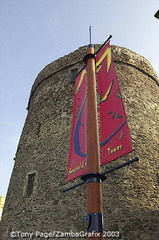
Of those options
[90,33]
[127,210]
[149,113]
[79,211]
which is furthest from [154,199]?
[90,33]

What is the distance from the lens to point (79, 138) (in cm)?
478

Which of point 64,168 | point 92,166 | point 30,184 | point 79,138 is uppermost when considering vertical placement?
point 64,168

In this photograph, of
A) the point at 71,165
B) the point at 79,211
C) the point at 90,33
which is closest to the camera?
the point at 71,165

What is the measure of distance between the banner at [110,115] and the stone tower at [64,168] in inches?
144

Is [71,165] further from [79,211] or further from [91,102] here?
[79,211]

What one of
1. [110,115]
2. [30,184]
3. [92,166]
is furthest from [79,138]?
[30,184]

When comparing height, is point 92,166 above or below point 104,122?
below

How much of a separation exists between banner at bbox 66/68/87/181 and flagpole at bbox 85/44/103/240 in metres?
0.26

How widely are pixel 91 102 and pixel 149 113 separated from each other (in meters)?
5.96

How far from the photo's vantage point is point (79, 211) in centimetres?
722

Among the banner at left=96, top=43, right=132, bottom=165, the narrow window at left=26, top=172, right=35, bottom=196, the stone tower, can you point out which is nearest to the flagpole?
Answer: the banner at left=96, top=43, right=132, bottom=165

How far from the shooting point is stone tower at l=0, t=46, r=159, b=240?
7.01m

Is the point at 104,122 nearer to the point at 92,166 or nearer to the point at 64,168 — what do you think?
the point at 92,166

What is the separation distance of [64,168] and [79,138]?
3.87 metres
